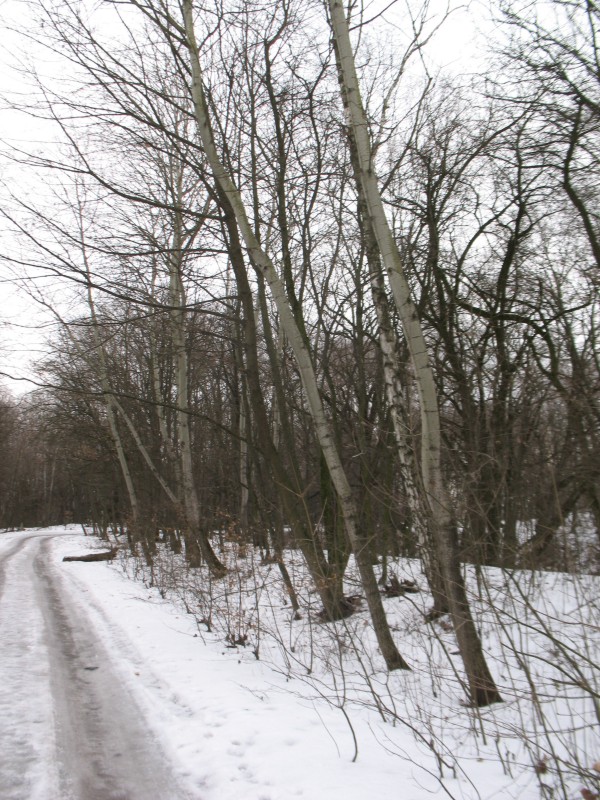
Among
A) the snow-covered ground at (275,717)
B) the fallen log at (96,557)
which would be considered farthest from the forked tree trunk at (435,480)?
the fallen log at (96,557)

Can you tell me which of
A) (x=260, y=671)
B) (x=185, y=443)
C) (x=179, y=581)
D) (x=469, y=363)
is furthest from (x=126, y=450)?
(x=260, y=671)

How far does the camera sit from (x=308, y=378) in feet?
18.8

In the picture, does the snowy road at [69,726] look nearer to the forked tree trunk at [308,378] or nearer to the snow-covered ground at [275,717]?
the snow-covered ground at [275,717]

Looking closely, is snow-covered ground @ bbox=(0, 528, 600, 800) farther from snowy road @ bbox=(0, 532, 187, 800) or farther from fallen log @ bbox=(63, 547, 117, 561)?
fallen log @ bbox=(63, 547, 117, 561)

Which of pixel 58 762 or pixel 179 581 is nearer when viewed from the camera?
pixel 58 762

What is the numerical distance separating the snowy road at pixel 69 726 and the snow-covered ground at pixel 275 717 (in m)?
0.01

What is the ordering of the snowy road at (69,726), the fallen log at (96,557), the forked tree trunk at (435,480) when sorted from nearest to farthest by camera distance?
the snowy road at (69,726)
the forked tree trunk at (435,480)
the fallen log at (96,557)

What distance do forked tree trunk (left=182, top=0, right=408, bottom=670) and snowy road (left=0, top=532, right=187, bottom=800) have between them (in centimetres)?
239

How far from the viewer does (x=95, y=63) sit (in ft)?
19.4

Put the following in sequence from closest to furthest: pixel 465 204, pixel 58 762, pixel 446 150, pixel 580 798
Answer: pixel 580 798, pixel 58 762, pixel 446 150, pixel 465 204

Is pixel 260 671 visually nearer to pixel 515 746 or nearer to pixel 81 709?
pixel 81 709

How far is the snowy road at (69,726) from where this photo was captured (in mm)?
3096

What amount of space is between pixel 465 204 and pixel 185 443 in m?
8.00

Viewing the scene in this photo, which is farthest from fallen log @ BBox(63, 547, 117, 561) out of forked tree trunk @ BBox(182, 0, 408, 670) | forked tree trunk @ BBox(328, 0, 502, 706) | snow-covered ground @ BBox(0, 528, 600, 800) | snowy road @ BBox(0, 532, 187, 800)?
forked tree trunk @ BBox(328, 0, 502, 706)
